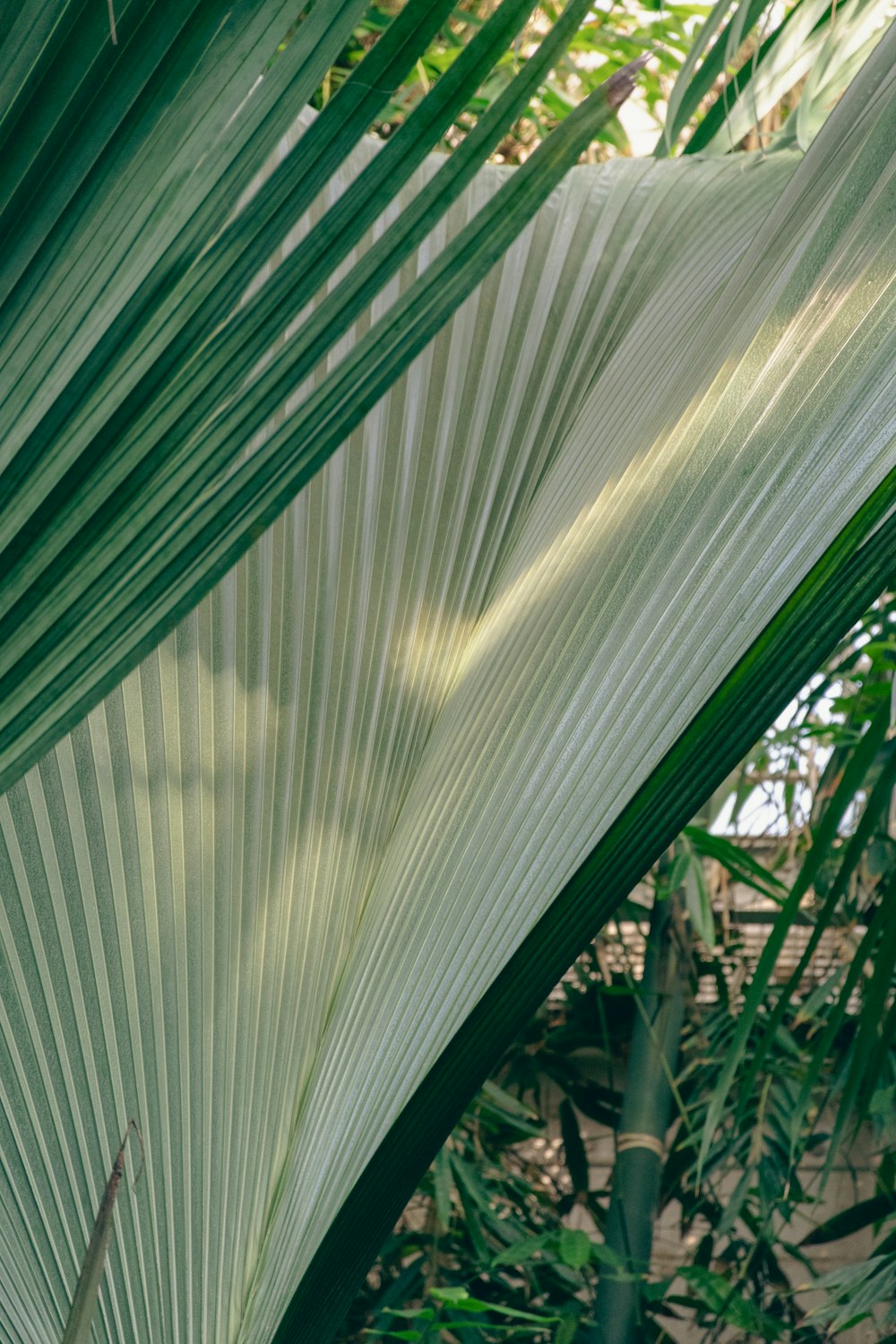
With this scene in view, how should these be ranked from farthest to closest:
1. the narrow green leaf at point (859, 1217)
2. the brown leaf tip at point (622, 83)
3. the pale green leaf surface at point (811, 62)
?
the narrow green leaf at point (859, 1217), the pale green leaf surface at point (811, 62), the brown leaf tip at point (622, 83)

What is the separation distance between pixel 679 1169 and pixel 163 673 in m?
1.25

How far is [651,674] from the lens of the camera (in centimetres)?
26

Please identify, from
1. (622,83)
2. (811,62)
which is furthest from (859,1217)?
(622,83)

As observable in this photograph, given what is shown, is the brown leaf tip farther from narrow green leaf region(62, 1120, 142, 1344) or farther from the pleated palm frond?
narrow green leaf region(62, 1120, 142, 1344)

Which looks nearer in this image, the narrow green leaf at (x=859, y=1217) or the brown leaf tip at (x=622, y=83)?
the brown leaf tip at (x=622, y=83)

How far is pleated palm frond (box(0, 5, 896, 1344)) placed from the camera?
0.78 ft

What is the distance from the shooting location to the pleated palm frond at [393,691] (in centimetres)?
24

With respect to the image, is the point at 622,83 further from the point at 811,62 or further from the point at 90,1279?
the point at 811,62

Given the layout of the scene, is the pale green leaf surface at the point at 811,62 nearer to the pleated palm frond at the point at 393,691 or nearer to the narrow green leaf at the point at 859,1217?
the pleated palm frond at the point at 393,691

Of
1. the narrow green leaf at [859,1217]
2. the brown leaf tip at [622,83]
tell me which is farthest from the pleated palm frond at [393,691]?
the narrow green leaf at [859,1217]

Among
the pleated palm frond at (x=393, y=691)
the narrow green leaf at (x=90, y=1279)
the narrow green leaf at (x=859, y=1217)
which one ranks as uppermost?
the pleated palm frond at (x=393, y=691)

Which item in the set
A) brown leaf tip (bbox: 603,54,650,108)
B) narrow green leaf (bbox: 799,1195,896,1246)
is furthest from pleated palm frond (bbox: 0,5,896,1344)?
narrow green leaf (bbox: 799,1195,896,1246)

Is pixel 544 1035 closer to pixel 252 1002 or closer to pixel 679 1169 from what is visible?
pixel 679 1169

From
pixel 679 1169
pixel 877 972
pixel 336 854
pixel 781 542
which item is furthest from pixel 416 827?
pixel 679 1169
